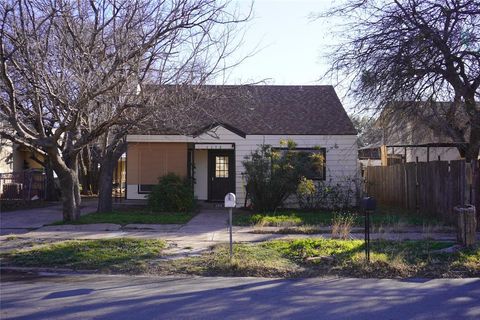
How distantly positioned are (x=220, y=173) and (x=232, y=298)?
14829 millimetres

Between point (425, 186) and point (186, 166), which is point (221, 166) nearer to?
point (186, 166)

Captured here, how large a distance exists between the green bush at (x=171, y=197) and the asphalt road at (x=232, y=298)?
879cm

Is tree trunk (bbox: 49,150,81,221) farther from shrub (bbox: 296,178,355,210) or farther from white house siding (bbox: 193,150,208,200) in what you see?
shrub (bbox: 296,178,355,210)

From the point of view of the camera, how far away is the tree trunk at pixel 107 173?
58.0 feet

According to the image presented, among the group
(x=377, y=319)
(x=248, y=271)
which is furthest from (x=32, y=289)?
(x=377, y=319)

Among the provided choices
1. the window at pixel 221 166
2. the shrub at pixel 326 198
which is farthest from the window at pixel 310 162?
the window at pixel 221 166

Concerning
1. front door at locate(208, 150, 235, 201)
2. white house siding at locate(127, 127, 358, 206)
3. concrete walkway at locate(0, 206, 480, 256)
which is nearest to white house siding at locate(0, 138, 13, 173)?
white house siding at locate(127, 127, 358, 206)

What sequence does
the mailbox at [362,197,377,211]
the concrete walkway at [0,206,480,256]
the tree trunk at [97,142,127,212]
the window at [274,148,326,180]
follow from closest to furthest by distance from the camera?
the mailbox at [362,197,377,211] < the concrete walkway at [0,206,480,256] < the tree trunk at [97,142,127,212] < the window at [274,148,326,180]

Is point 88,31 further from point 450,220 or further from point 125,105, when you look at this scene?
point 450,220

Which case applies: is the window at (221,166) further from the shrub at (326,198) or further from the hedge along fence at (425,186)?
the hedge along fence at (425,186)

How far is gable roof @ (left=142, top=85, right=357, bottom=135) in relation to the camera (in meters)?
20.3

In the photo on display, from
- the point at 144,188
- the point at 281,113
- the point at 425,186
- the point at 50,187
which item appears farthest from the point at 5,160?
the point at 425,186

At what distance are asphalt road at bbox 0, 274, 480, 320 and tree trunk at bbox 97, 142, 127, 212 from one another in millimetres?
8618

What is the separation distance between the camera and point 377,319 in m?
6.41
